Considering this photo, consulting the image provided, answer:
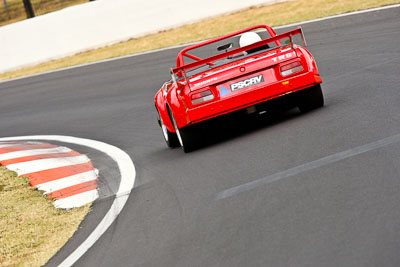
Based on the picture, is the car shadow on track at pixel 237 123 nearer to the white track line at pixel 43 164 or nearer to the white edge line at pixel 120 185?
the white edge line at pixel 120 185

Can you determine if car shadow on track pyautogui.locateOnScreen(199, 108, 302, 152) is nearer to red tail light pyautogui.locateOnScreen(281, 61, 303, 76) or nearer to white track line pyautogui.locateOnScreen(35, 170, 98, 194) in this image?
red tail light pyautogui.locateOnScreen(281, 61, 303, 76)

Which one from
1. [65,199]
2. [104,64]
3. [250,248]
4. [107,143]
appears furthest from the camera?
[104,64]

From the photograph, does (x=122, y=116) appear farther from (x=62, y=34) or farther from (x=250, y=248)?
(x=62, y=34)

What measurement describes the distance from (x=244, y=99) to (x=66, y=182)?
84.5 inches

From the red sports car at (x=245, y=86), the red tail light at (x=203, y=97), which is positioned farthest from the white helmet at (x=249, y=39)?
the red tail light at (x=203, y=97)

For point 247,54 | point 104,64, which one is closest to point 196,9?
point 104,64

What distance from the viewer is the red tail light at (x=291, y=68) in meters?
7.93

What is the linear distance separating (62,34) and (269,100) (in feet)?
53.9

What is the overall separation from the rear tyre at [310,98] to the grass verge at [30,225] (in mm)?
2663

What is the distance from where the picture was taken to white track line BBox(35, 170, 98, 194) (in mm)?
8180

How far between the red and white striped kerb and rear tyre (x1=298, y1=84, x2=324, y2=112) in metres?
2.39

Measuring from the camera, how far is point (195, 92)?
7.94 m

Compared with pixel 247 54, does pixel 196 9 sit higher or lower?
lower

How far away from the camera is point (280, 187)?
5.68m
